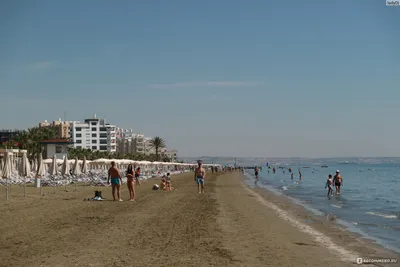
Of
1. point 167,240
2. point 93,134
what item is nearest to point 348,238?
point 167,240

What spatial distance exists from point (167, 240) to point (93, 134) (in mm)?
178031

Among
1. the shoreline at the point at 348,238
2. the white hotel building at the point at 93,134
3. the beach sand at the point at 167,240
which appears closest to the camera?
the beach sand at the point at 167,240

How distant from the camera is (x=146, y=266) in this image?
7.79m

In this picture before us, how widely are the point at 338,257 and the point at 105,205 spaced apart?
11412 millimetres

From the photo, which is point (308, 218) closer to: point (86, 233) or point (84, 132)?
point (86, 233)

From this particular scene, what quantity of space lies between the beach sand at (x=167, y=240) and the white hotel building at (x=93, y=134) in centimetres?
16744

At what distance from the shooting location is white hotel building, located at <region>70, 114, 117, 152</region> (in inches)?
7106

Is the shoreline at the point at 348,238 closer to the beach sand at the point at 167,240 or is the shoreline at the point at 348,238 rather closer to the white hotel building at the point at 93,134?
the beach sand at the point at 167,240

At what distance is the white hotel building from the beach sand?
167m

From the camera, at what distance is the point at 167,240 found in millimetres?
10562

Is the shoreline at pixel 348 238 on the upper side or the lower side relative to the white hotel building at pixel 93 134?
lower

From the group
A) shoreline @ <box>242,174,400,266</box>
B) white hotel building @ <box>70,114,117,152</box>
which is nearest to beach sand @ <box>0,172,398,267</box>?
shoreline @ <box>242,174,400,266</box>

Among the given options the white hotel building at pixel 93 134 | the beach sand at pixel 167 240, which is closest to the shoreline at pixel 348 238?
the beach sand at pixel 167 240

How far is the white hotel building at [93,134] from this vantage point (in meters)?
180
